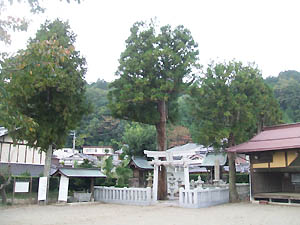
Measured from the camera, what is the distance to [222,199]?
50.4 ft

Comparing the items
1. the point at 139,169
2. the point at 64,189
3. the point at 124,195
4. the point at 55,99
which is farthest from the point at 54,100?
the point at 139,169

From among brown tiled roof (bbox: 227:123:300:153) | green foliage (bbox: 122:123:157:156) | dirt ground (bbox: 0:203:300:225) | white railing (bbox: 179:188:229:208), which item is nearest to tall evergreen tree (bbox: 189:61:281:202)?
brown tiled roof (bbox: 227:123:300:153)

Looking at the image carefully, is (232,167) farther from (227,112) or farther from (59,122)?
(59,122)

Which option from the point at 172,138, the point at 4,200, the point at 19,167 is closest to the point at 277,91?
the point at 172,138

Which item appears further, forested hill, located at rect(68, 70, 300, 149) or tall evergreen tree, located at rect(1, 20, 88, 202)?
forested hill, located at rect(68, 70, 300, 149)

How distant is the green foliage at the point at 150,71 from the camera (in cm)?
1577

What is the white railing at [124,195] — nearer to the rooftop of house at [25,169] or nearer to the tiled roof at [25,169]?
the rooftop of house at [25,169]

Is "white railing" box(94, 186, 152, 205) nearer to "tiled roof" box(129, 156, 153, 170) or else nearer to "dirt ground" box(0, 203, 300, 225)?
"dirt ground" box(0, 203, 300, 225)

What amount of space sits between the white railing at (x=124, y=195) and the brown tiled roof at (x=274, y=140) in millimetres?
4887

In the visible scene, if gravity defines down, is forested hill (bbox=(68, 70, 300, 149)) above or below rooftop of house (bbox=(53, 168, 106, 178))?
above

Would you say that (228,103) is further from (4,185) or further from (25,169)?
(25,169)

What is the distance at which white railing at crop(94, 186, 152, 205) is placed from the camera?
1479cm

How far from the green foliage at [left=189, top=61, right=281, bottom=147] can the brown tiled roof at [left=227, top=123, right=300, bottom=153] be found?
3.01 feet

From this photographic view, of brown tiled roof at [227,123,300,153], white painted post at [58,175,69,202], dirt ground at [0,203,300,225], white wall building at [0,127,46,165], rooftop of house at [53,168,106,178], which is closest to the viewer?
dirt ground at [0,203,300,225]
